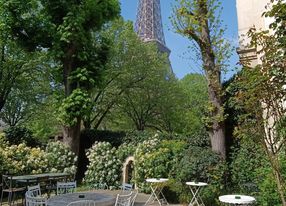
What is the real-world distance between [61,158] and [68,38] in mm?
5606

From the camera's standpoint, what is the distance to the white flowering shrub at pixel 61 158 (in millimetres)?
13572

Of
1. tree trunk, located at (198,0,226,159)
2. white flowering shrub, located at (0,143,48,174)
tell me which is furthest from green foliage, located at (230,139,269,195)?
white flowering shrub, located at (0,143,48,174)

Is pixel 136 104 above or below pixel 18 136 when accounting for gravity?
above

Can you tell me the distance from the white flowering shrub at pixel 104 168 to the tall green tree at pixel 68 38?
198 cm

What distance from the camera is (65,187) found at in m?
9.03

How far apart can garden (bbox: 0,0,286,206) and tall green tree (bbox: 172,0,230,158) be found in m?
0.04

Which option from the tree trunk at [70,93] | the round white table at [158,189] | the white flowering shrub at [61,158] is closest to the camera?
the round white table at [158,189]

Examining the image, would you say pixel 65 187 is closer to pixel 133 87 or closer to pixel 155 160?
pixel 155 160

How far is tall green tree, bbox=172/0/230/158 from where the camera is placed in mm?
10570

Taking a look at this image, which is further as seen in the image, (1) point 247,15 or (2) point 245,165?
(1) point 247,15

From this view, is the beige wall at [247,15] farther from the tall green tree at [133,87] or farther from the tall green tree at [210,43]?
the tall green tree at [133,87]

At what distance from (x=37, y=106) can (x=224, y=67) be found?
56.6 ft

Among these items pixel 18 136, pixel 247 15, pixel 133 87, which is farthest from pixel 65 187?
pixel 133 87

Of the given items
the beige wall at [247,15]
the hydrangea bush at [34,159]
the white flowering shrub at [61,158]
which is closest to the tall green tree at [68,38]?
the white flowering shrub at [61,158]
